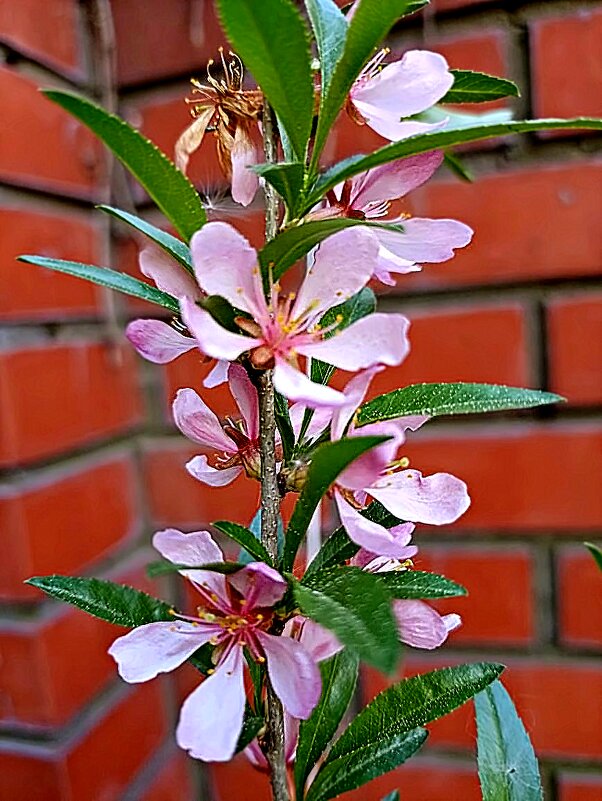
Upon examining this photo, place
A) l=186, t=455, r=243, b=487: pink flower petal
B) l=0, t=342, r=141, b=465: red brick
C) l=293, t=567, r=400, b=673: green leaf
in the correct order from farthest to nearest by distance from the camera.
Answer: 1. l=0, t=342, r=141, b=465: red brick
2. l=186, t=455, r=243, b=487: pink flower petal
3. l=293, t=567, r=400, b=673: green leaf

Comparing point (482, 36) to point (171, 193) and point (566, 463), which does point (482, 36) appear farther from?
point (171, 193)

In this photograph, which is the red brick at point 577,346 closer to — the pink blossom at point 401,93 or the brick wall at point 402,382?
the brick wall at point 402,382

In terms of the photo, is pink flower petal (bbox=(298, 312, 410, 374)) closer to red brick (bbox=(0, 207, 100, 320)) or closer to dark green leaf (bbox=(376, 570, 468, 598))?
dark green leaf (bbox=(376, 570, 468, 598))

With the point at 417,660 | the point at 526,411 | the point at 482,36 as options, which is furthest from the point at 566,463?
the point at 482,36

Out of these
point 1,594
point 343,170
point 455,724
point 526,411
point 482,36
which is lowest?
point 455,724

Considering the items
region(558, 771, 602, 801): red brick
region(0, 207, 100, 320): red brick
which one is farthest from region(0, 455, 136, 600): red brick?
region(558, 771, 602, 801): red brick

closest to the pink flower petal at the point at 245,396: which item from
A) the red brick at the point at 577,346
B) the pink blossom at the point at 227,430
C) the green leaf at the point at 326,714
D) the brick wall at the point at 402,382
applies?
the pink blossom at the point at 227,430

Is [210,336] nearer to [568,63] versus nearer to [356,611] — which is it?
[356,611]
